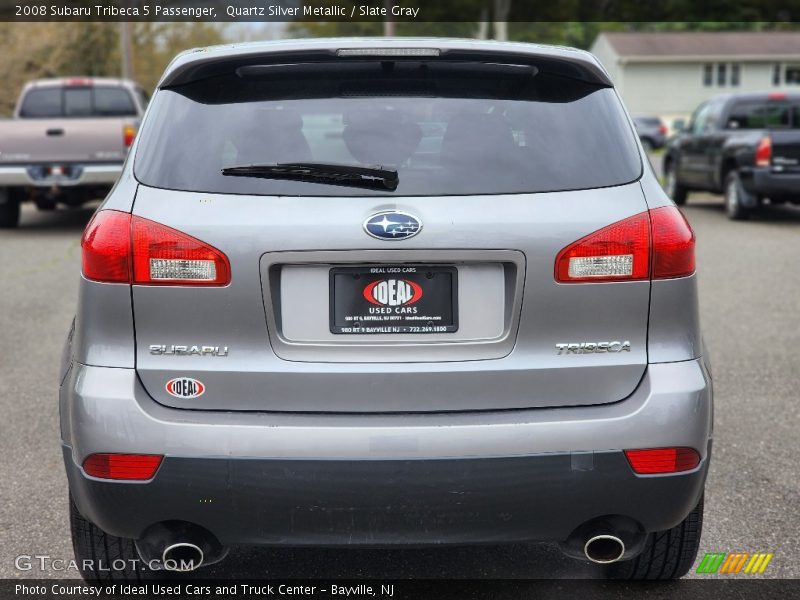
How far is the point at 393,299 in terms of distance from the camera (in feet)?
9.21

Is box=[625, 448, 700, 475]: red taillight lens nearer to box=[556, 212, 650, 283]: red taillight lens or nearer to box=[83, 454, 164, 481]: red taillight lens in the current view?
box=[556, 212, 650, 283]: red taillight lens

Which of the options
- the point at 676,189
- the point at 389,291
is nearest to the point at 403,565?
the point at 389,291

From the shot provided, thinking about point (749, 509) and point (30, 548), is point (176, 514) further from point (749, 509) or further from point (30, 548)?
point (749, 509)

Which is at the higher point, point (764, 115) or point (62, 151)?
point (764, 115)

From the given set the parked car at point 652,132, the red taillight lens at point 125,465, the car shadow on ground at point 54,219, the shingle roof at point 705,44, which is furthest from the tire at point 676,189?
the shingle roof at point 705,44

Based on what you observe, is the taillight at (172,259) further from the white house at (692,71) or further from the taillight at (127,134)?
the white house at (692,71)

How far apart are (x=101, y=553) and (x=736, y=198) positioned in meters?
13.5

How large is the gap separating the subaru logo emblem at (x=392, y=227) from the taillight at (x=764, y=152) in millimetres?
12954

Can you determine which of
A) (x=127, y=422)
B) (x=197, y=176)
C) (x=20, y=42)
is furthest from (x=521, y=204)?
(x=20, y=42)

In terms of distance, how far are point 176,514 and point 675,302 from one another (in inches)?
58.4

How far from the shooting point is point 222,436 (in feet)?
8.99

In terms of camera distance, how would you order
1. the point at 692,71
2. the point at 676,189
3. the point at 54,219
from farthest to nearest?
the point at 692,71
the point at 676,189
the point at 54,219

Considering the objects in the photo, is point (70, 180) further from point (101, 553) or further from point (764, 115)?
point (101, 553)

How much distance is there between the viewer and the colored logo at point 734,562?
11.9ft
